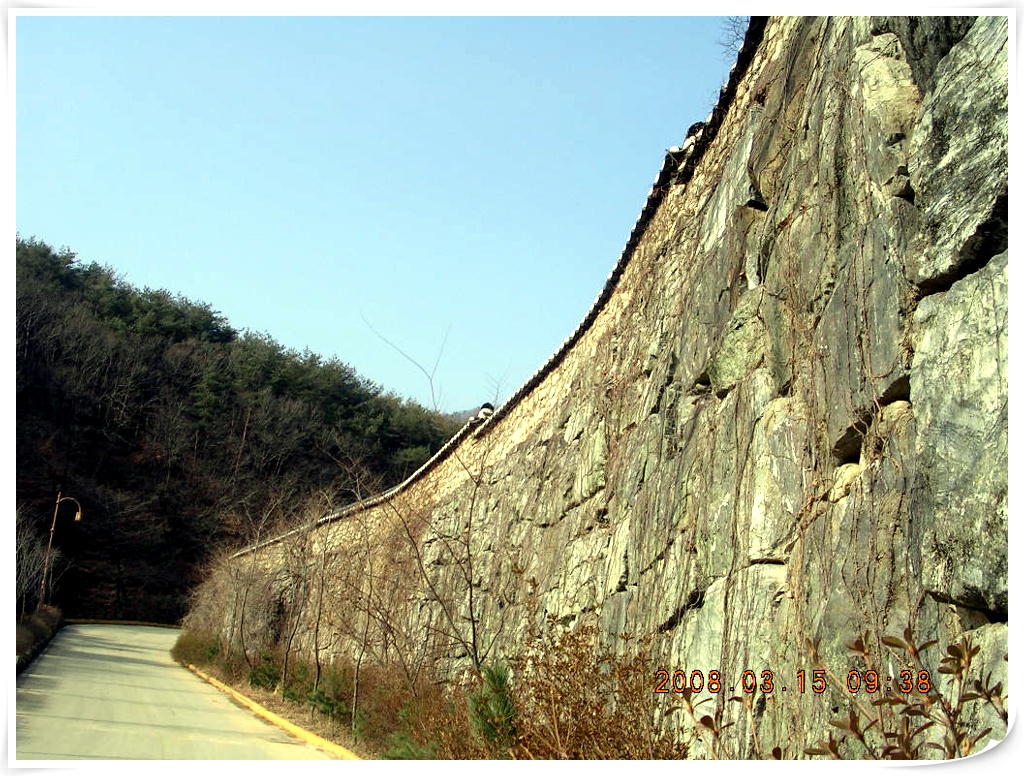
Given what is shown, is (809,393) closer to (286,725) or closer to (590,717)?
(590,717)

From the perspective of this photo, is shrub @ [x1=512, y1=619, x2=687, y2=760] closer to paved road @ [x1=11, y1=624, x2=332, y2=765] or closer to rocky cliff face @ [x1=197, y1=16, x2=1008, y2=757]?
rocky cliff face @ [x1=197, y1=16, x2=1008, y2=757]

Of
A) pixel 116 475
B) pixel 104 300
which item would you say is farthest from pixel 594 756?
pixel 104 300

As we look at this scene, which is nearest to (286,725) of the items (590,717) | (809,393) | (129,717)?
(129,717)

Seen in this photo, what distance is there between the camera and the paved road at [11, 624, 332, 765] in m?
8.70

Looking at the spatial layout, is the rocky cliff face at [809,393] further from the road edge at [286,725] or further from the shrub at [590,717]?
the road edge at [286,725]

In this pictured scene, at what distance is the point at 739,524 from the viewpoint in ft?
21.9

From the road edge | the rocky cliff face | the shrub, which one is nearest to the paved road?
the road edge

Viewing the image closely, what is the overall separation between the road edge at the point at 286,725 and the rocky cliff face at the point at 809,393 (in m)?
2.12

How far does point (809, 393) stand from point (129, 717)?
899 cm

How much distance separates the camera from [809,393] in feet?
20.5

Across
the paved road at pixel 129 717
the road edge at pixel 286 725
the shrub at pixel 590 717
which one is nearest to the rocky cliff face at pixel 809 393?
the shrub at pixel 590 717

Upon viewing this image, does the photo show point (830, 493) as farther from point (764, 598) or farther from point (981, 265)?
point (981, 265)

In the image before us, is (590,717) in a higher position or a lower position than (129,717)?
higher
